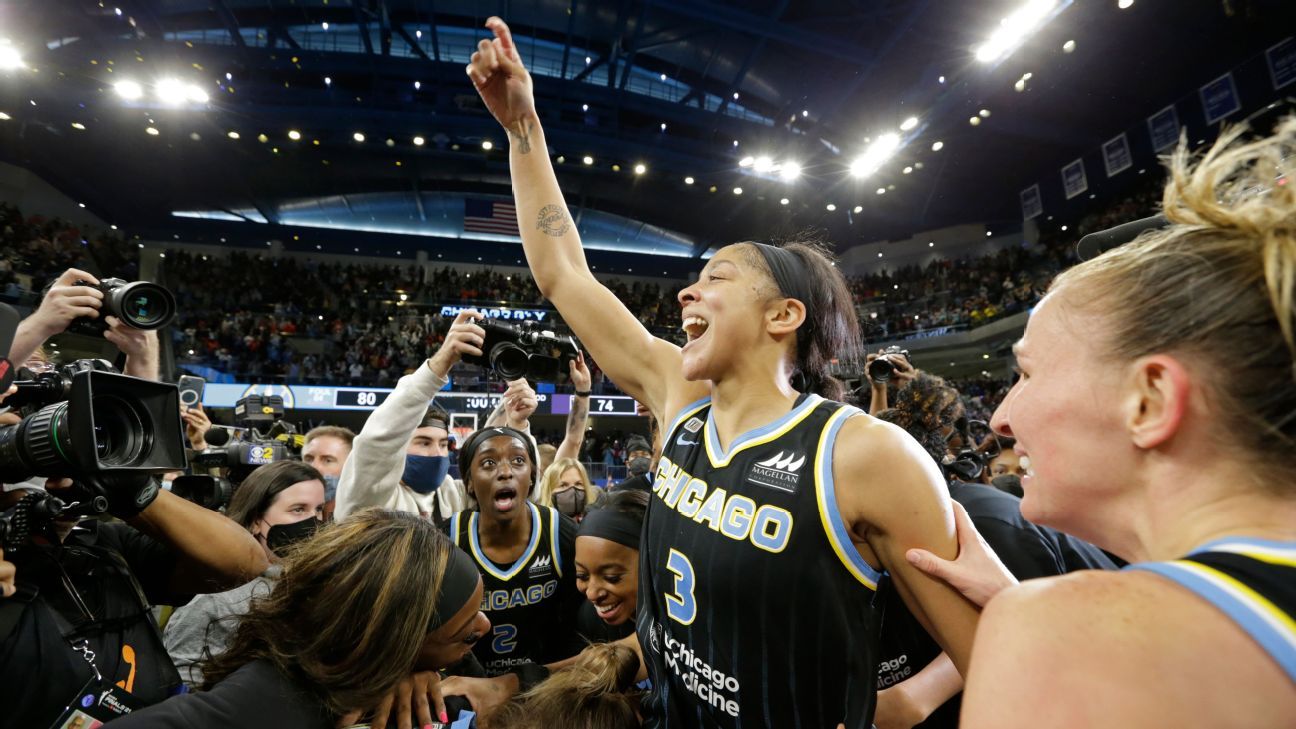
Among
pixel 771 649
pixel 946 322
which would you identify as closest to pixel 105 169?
pixel 771 649

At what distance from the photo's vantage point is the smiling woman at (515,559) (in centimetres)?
276

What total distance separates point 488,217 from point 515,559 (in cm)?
2067

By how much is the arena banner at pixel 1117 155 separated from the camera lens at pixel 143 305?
1986cm

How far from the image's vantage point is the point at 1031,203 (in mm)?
19266

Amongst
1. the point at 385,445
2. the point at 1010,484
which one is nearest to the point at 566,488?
the point at 385,445

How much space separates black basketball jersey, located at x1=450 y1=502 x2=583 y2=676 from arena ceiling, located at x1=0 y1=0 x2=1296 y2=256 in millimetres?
13304

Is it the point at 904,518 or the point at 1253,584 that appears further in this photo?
the point at 904,518

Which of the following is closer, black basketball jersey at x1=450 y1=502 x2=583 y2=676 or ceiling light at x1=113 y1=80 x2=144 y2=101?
black basketball jersey at x1=450 y1=502 x2=583 y2=676

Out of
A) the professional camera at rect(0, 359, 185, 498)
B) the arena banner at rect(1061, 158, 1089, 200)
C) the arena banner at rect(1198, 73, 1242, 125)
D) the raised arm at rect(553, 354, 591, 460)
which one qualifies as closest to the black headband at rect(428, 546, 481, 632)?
the professional camera at rect(0, 359, 185, 498)

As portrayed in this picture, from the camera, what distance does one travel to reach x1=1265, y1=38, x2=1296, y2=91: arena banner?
38.3ft

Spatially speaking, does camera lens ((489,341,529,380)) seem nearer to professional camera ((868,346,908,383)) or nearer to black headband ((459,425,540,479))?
black headband ((459,425,540,479))

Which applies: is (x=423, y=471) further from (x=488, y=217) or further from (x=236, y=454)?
(x=488, y=217)

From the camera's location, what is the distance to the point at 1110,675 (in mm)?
548

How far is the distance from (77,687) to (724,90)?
60.1 feet
